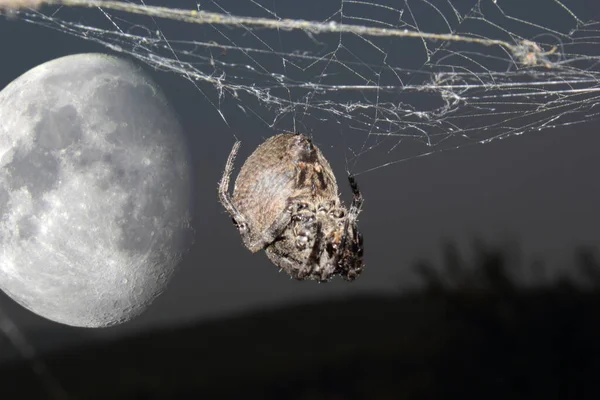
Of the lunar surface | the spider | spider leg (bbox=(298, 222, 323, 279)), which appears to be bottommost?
spider leg (bbox=(298, 222, 323, 279))

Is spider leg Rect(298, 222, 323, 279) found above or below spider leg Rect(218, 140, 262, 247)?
below

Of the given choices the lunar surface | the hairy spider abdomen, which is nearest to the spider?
the hairy spider abdomen

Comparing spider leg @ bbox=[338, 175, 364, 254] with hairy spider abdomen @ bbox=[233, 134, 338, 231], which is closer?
hairy spider abdomen @ bbox=[233, 134, 338, 231]

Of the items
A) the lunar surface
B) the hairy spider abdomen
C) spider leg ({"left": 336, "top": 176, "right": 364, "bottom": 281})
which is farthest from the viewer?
the lunar surface

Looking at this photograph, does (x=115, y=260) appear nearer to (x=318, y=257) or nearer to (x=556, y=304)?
(x=318, y=257)

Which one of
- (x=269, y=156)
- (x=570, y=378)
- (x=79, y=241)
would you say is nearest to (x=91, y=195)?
(x=79, y=241)

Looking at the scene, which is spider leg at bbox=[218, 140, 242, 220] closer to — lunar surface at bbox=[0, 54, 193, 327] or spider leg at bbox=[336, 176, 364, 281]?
spider leg at bbox=[336, 176, 364, 281]

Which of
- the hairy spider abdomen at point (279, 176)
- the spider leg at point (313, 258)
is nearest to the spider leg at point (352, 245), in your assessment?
the spider leg at point (313, 258)

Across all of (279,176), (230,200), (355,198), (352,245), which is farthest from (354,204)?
(230,200)
